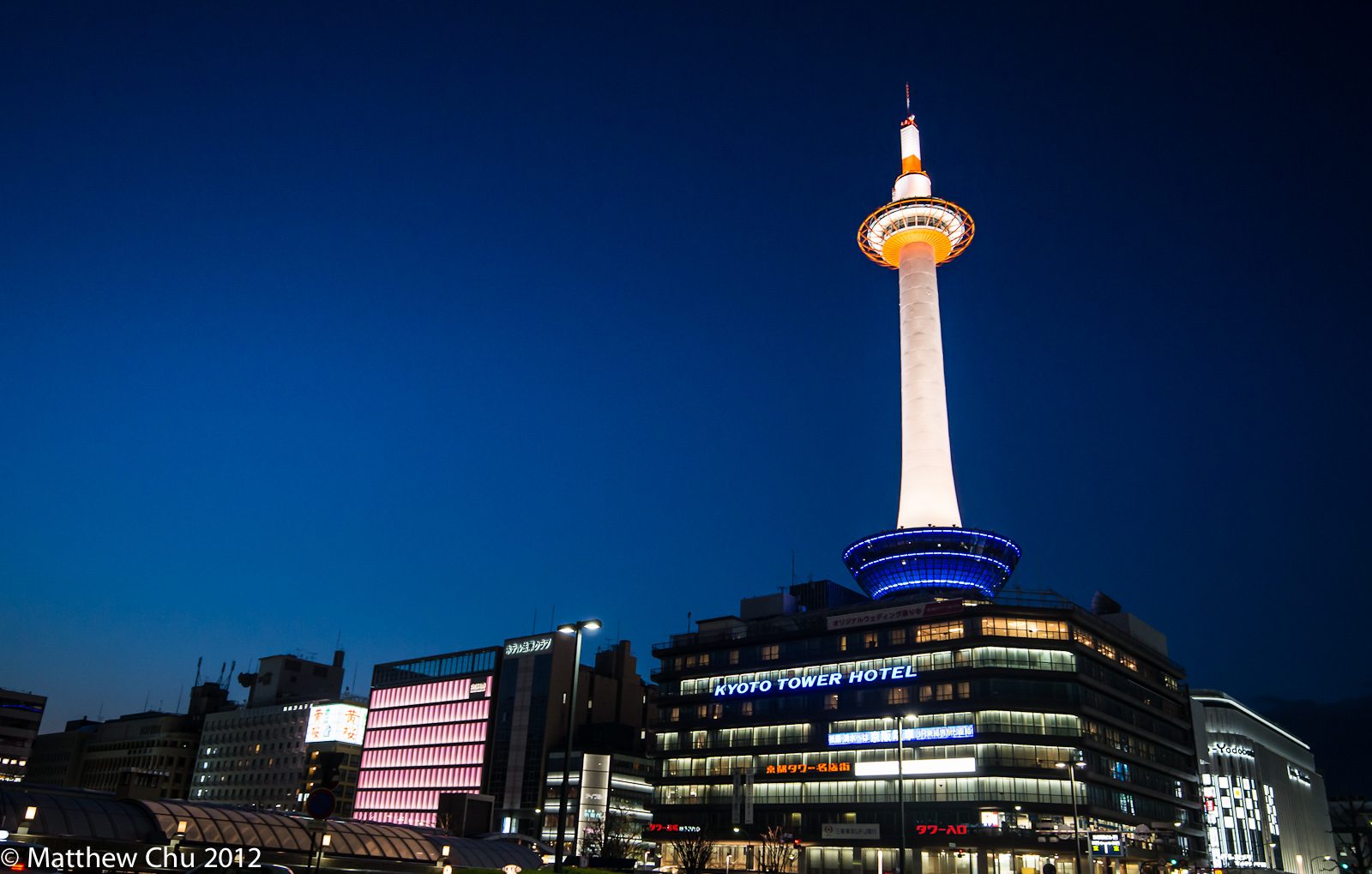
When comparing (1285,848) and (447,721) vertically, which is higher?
(447,721)

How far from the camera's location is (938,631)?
4375 inches

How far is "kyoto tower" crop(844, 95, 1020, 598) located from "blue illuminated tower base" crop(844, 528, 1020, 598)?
0.10 metres

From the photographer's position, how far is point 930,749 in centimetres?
10594

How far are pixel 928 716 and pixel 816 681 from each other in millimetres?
14605

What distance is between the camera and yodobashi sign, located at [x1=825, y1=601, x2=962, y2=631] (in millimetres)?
111250

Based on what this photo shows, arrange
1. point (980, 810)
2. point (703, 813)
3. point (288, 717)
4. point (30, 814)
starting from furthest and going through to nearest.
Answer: point (288, 717) < point (703, 813) < point (980, 810) < point (30, 814)

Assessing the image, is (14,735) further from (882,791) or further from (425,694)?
(882,791)

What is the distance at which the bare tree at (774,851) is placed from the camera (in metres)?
99.7

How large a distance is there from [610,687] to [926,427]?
202 ft

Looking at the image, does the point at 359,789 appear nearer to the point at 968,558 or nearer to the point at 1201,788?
→ the point at 968,558

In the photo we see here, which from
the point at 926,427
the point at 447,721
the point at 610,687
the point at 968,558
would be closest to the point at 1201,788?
the point at 968,558

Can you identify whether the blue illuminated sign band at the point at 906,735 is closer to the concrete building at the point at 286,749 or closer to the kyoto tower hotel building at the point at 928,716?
the kyoto tower hotel building at the point at 928,716

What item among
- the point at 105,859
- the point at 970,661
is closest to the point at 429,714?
the point at 970,661

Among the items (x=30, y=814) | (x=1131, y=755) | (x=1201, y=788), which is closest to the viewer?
(x=30, y=814)
